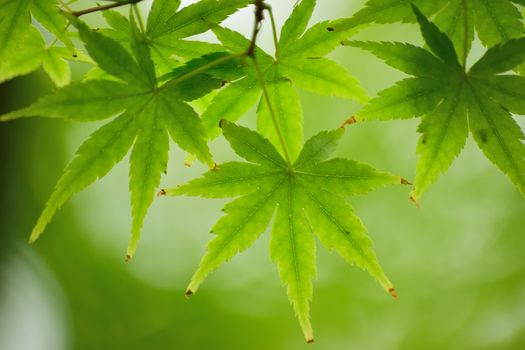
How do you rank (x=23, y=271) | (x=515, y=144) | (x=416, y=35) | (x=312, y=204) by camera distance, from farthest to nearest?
(x=23, y=271) < (x=416, y=35) < (x=312, y=204) < (x=515, y=144)

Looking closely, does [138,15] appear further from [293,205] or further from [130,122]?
[293,205]

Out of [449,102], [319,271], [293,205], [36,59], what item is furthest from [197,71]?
[319,271]

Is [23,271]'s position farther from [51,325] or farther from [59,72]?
[59,72]

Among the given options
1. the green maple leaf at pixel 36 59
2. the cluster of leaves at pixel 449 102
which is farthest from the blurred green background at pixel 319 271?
the cluster of leaves at pixel 449 102

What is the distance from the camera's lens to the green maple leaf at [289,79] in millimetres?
1241

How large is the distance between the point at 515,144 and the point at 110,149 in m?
0.89

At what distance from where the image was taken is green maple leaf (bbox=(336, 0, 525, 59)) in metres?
1.08

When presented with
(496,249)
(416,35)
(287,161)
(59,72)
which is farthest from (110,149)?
(496,249)

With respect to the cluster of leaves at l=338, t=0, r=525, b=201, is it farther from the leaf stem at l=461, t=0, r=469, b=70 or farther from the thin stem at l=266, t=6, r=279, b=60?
the thin stem at l=266, t=6, r=279, b=60

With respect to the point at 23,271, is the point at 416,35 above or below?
above

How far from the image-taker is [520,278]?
660cm

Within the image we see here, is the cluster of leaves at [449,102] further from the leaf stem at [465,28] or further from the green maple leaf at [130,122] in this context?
the green maple leaf at [130,122]

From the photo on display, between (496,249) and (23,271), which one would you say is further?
(496,249)

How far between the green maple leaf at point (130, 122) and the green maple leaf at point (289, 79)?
0.16 metres
